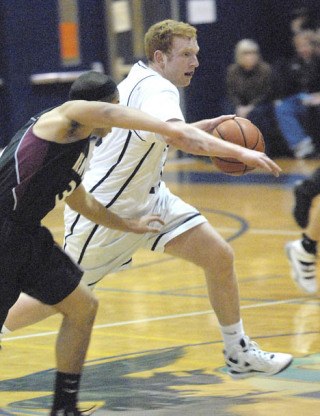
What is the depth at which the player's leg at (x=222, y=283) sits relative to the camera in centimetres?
570

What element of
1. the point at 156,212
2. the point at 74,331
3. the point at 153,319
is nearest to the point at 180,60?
the point at 156,212

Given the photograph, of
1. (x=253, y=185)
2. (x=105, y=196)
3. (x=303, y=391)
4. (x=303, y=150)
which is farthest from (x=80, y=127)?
(x=303, y=150)

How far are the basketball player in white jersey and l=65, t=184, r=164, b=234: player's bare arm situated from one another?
257 mm

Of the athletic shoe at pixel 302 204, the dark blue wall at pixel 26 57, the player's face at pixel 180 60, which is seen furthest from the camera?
the dark blue wall at pixel 26 57

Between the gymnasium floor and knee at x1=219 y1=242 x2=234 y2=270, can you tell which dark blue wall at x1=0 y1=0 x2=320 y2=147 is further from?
knee at x1=219 y1=242 x2=234 y2=270

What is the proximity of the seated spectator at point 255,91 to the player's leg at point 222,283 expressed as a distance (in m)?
10.4

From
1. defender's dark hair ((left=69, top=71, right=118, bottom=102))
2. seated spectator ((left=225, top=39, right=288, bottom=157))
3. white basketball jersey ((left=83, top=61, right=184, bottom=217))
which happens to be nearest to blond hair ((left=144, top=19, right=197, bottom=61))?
white basketball jersey ((left=83, top=61, right=184, bottom=217))

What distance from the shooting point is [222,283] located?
5.77 m

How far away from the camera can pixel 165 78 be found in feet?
19.2

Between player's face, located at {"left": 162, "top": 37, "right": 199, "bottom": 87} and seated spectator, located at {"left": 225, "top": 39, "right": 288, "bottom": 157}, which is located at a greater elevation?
player's face, located at {"left": 162, "top": 37, "right": 199, "bottom": 87}

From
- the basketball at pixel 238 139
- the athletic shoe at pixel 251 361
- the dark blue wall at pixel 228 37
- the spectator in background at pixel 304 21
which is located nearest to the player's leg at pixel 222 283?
the athletic shoe at pixel 251 361

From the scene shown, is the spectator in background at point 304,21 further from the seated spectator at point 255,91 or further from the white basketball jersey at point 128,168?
the white basketball jersey at point 128,168

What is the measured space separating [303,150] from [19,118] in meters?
4.19

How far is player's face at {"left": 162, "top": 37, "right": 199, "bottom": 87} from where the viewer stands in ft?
19.2
